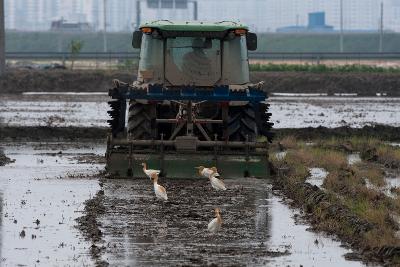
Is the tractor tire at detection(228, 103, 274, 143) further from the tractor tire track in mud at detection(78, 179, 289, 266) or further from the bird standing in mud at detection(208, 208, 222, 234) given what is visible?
the bird standing in mud at detection(208, 208, 222, 234)

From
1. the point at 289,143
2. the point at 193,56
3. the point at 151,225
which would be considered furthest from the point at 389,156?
the point at 151,225

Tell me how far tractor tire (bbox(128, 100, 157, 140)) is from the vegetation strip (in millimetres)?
2433

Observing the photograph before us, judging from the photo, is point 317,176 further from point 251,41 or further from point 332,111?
point 332,111

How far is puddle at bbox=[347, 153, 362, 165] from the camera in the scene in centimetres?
2597

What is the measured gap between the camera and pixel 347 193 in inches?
782

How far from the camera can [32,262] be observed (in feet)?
45.1

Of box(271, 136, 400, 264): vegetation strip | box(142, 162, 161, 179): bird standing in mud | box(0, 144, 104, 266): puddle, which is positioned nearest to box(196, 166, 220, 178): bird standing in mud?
box(142, 162, 161, 179): bird standing in mud

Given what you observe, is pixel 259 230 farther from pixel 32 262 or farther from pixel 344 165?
pixel 344 165

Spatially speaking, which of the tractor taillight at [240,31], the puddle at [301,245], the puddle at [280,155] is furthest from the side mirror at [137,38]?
the puddle at [301,245]

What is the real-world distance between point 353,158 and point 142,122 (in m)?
5.75

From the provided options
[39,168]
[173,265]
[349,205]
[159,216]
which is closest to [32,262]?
[173,265]

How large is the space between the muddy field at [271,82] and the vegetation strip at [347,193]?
34.5m

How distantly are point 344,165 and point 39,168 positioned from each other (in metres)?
5.88

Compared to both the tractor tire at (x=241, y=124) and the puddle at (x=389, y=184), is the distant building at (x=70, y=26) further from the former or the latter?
the puddle at (x=389, y=184)
